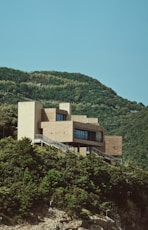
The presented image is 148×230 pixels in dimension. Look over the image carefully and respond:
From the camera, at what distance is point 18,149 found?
50312 millimetres

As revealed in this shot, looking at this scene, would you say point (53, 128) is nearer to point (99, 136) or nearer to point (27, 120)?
point (27, 120)

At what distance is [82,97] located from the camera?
15612 centimetres

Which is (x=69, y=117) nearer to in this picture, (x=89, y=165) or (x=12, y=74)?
(x=89, y=165)

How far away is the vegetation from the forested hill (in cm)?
4500

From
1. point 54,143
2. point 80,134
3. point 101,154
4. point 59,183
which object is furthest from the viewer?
point 101,154

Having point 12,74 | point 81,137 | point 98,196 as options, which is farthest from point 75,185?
point 12,74

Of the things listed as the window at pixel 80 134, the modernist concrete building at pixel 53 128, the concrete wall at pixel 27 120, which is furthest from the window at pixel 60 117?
the concrete wall at pixel 27 120

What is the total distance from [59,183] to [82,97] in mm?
106841

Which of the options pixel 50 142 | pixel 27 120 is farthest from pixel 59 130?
pixel 27 120

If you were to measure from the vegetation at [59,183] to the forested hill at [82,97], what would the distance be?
148ft

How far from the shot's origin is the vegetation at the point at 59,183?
46156mm

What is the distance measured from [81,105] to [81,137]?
273 feet

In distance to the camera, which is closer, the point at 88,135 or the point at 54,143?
the point at 54,143

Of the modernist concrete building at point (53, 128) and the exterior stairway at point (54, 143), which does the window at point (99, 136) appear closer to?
the modernist concrete building at point (53, 128)
